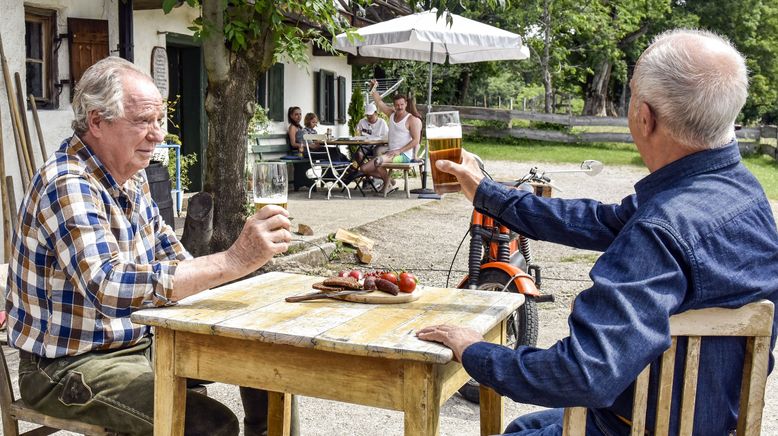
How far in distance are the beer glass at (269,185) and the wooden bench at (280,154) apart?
36.1 ft

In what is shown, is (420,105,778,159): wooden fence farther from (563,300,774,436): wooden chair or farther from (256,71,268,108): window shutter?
(563,300,774,436): wooden chair

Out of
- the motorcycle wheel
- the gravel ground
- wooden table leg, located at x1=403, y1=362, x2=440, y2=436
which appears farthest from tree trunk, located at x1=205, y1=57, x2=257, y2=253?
wooden table leg, located at x1=403, y1=362, x2=440, y2=436

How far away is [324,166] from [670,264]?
11834mm

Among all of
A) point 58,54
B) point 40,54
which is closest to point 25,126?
point 40,54

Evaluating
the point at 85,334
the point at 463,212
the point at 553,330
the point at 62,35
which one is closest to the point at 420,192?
the point at 463,212

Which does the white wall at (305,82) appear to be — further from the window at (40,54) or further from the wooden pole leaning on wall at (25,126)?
the wooden pole leaning on wall at (25,126)

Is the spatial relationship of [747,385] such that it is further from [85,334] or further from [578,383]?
[85,334]

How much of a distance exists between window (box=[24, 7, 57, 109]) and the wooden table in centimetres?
632

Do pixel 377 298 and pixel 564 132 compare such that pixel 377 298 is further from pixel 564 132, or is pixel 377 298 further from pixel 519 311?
pixel 564 132

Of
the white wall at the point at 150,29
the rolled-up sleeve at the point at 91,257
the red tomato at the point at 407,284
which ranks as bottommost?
the red tomato at the point at 407,284

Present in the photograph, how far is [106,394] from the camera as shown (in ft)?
7.88

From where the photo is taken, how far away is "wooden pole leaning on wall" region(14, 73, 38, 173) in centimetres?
691

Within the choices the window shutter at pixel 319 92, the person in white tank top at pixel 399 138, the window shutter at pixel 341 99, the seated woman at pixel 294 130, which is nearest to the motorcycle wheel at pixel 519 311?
the person in white tank top at pixel 399 138

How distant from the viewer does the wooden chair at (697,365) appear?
1.76 m
